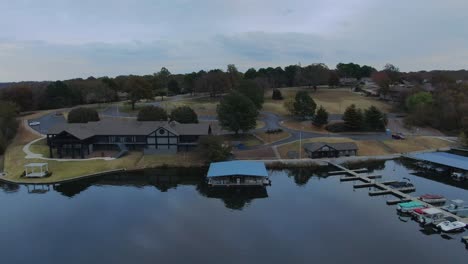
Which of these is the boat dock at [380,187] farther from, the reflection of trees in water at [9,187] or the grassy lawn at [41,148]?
the grassy lawn at [41,148]

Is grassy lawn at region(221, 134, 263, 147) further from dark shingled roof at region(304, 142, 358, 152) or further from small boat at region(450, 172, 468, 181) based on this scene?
small boat at region(450, 172, 468, 181)

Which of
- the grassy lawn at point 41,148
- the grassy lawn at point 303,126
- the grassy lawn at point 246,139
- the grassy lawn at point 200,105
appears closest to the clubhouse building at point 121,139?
the grassy lawn at point 41,148

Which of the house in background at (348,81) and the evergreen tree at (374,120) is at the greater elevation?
the house in background at (348,81)

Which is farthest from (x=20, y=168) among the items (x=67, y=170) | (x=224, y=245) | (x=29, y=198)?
(x=224, y=245)

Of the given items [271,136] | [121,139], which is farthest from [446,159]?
[121,139]

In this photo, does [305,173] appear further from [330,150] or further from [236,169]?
[236,169]
